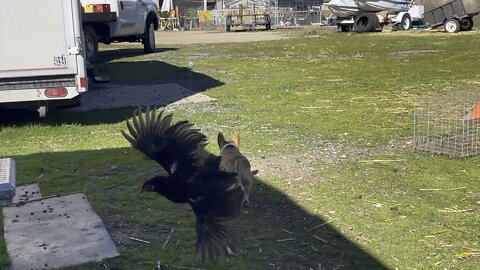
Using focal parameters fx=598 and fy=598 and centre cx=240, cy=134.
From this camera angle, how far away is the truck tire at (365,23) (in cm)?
3222

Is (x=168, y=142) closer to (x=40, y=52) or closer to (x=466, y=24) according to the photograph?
(x=40, y=52)

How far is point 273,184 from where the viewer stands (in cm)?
577

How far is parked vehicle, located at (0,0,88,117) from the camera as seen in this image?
8.30 m

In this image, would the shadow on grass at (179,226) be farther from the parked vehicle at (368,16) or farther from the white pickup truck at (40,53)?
the parked vehicle at (368,16)

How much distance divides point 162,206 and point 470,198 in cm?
271

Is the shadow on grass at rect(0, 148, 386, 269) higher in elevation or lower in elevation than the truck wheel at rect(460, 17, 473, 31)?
lower

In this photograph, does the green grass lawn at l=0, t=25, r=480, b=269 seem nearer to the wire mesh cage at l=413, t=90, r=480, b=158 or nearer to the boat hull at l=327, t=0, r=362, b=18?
the wire mesh cage at l=413, t=90, r=480, b=158

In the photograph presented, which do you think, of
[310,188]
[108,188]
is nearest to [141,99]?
[108,188]

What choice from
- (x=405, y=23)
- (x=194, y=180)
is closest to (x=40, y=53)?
(x=194, y=180)

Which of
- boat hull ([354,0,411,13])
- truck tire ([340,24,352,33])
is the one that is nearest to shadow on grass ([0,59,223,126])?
truck tire ([340,24,352,33])

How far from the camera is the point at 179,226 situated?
15.7 ft

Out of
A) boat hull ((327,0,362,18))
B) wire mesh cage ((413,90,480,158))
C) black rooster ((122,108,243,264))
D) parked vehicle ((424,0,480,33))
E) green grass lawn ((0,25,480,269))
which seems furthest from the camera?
boat hull ((327,0,362,18))

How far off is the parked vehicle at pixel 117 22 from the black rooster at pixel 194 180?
10.9 metres

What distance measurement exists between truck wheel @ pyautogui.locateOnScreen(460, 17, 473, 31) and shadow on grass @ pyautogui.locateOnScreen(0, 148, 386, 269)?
25471 mm
